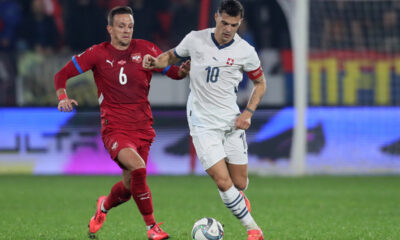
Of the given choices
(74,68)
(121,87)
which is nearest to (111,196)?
(121,87)

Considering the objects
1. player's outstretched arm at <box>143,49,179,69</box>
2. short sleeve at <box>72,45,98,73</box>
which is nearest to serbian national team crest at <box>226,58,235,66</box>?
player's outstretched arm at <box>143,49,179,69</box>

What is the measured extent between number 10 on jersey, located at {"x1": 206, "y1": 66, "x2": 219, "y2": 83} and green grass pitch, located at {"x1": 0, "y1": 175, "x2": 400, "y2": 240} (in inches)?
59.4

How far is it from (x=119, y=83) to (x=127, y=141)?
55 cm

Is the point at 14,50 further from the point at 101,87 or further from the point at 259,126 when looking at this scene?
the point at 101,87

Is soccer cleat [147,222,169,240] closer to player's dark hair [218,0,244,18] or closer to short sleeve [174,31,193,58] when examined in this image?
short sleeve [174,31,193,58]

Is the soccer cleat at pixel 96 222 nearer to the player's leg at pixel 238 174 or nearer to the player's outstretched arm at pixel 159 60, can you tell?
the player's leg at pixel 238 174

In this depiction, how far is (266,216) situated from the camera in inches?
356

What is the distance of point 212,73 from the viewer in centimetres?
677

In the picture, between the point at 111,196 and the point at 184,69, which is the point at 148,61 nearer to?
the point at 184,69

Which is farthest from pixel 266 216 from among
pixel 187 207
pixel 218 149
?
pixel 218 149

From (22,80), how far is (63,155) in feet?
7.37

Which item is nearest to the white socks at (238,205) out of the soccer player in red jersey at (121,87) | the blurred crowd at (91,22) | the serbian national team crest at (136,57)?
the soccer player in red jersey at (121,87)

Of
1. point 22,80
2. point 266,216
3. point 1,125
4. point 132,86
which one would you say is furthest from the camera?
point 22,80

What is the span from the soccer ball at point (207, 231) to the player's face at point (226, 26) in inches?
62.1
